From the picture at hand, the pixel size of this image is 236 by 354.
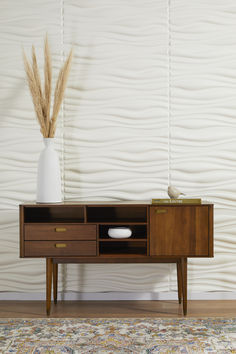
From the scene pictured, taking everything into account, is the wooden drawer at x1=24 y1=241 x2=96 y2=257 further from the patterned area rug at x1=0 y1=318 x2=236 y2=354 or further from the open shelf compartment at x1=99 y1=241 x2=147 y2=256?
the patterned area rug at x1=0 y1=318 x2=236 y2=354

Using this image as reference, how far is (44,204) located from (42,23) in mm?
1493

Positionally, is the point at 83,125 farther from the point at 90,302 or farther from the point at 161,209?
the point at 90,302

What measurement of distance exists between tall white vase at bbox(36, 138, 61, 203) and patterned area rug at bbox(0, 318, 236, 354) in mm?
854

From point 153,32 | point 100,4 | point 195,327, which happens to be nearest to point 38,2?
point 100,4

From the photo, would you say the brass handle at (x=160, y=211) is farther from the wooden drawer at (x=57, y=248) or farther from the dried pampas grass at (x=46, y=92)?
the dried pampas grass at (x=46, y=92)

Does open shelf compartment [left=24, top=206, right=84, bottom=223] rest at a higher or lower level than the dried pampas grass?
lower

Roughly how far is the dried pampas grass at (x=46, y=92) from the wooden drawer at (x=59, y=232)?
69cm

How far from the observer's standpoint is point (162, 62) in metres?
3.17

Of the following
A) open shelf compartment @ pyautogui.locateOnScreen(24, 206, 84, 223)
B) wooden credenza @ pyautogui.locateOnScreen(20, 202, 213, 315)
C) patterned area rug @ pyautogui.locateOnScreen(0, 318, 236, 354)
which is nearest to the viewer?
patterned area rug @ pyautogui.locateOnScreen(0, 318, 236, 354)

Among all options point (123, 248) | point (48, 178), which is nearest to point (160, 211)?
point (123, 248)

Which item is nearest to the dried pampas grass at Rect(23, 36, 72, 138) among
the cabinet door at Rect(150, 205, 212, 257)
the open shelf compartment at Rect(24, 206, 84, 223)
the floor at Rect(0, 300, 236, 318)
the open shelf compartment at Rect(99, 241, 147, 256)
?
the open shelf compartment at Rect(24, 206, 84, 223)

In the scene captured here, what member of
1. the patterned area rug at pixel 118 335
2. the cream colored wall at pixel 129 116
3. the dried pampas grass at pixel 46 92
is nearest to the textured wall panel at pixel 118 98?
the cream colored wall at pixel 129 116

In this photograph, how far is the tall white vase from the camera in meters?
2.88

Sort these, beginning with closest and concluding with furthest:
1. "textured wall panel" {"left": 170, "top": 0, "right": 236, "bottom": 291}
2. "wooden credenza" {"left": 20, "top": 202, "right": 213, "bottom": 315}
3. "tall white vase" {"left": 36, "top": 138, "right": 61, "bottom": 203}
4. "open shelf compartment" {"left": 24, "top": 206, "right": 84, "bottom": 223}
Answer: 1. "wooden credenza" {"left": 20, "top": 202, "right": 213, "bottom": 315}
2. "tall white vase" {"left": 36, "top": 138, "right": 61, "bottom": 203}
3. "open shelf compartment" {"left": 24, "top": 206, "right": 84, "bottom": 223}
4. "textured wall panel" {"left": 170, "top": 0, "right": 236, "bottom": 291}
